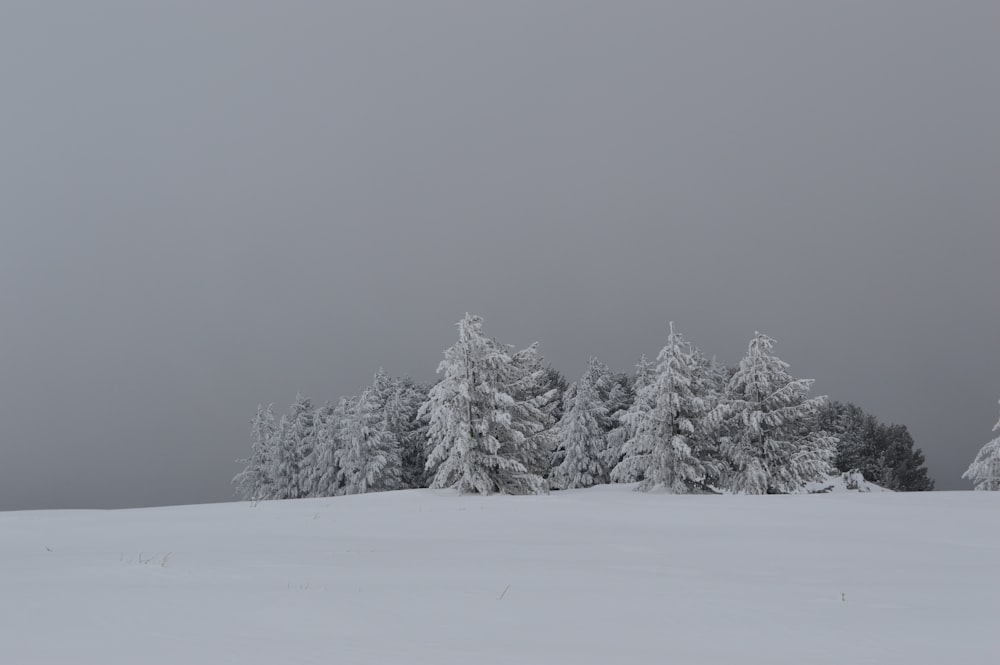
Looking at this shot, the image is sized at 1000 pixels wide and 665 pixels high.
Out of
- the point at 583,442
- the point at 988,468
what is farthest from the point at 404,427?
the point at 988,468

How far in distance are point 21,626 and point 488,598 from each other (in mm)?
2772

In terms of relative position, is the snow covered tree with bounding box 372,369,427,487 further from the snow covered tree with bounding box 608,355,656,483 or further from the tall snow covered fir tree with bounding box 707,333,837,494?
the tall snow covered fir tree with bounding box 707,333,837,494

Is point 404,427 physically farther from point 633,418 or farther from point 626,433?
point 633,418

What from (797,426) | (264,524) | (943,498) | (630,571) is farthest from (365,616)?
(797,426)

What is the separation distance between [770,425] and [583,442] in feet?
61.8

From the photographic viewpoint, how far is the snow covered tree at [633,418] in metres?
37.9

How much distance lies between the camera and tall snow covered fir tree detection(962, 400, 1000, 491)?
4242 cm

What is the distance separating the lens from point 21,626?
3.50 m

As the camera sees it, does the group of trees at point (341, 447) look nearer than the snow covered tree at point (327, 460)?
Yes

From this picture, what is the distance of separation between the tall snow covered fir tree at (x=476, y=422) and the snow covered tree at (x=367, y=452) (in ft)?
60.9

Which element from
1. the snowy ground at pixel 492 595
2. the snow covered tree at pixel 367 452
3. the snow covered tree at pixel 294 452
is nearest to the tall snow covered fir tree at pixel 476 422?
the snow covered tree at pixel 367 452

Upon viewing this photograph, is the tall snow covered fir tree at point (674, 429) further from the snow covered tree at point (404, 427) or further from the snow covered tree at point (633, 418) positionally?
the snow covered tree at point (404, 427)

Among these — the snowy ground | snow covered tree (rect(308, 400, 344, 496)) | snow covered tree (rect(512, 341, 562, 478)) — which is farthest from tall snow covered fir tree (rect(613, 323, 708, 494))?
snow covered tree (rect(308, 400, 344, 496))

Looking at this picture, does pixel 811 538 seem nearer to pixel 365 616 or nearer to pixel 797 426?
pixel 365 616
